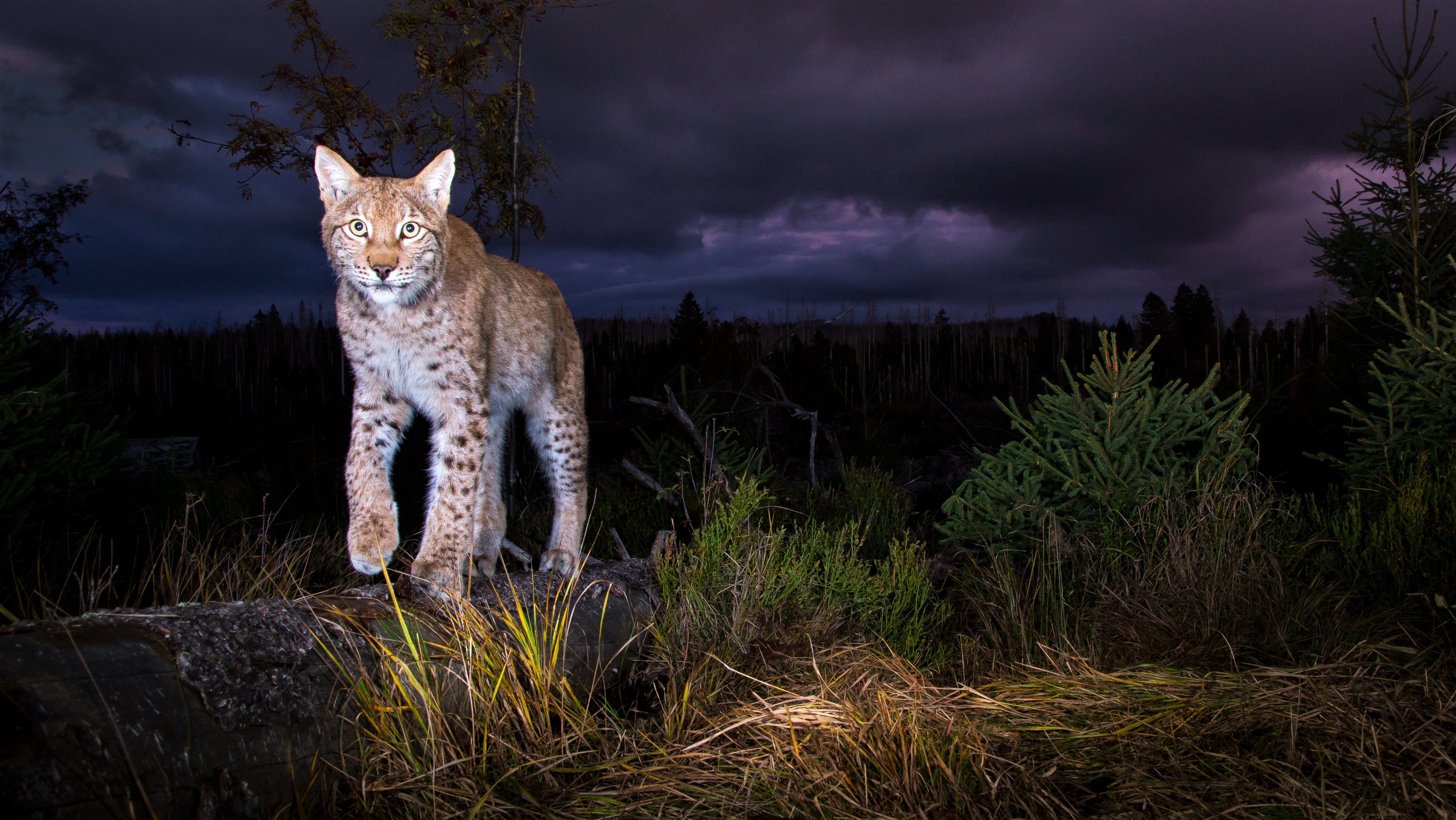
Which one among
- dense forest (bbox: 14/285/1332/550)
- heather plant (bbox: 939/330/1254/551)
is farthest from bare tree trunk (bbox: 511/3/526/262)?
heather plant (bbox: 939/330/1254/551)

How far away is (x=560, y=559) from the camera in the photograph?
532 cm

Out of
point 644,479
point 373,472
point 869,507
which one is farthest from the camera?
point 869,507

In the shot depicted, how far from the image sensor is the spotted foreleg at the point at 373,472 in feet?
13.7

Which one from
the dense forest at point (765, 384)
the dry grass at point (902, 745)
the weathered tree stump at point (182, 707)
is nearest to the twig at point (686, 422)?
the dense forest at point (765, 384)

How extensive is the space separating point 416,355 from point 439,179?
41.2 inches

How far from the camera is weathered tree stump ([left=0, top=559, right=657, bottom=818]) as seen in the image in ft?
6.32

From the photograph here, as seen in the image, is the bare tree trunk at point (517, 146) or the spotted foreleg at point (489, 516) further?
the bare tree trunk at point (517, 146)

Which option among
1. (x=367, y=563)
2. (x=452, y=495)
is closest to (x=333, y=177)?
(x=452, y=495)

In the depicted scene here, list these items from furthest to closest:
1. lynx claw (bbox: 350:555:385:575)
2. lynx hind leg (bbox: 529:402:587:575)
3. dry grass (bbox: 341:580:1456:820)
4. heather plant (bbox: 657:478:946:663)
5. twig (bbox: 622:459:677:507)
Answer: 1. twig (bbox: 622:459:677:507)
2. lynx hind leg (bbox: 529:402:587:575)
3. lynx claw (bbox: 350:555:385:575)
4. heather plant (bbox: 657:478:946:663)
5. dry grass (bbox: 341:580:1456:820)

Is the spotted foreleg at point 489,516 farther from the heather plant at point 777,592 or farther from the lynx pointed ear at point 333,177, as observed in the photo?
the lynx pointed ear at point 333,177

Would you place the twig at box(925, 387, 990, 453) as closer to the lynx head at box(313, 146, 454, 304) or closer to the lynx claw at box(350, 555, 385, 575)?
the lynx head at box(313, 146, 454, 304)

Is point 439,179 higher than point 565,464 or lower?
higher

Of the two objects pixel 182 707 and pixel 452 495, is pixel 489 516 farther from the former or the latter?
pixel 182 707

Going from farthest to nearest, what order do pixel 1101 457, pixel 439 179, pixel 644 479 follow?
pixel 644 479 < pixel 1101 457 < pixel 439 179
